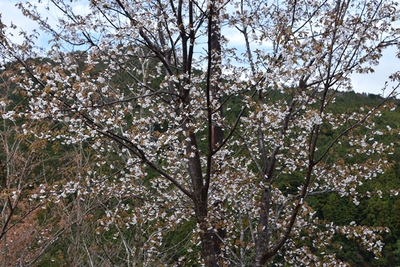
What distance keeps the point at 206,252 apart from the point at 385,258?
36.1 ft

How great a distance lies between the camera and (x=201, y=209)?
3.47 meters

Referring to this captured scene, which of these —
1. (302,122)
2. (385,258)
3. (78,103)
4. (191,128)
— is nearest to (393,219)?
(385,258)

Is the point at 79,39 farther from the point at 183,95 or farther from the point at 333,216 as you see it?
the point at 333,216

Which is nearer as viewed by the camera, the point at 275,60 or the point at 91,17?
the point at 275,60

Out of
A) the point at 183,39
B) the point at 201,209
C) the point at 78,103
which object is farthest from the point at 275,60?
the point at 78,103

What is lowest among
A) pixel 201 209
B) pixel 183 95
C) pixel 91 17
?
pixel 201 209

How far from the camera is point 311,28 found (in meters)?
3.69

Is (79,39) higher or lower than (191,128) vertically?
higher

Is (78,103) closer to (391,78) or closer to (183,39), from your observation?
(183,39)

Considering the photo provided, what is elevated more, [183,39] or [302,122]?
[302,122]

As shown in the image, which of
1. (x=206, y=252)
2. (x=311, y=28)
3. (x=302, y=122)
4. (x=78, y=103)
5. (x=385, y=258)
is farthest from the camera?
(x=385, y=258)

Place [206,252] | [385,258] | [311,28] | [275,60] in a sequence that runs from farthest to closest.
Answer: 1. [385,258]
2. [311,28]
3. [206,252]
4. [275,60]

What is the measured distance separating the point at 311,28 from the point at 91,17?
2.27 m

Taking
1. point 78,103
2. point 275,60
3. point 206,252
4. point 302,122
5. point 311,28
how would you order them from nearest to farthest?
point 275,60, point 78,103, point 206,252, point 311,28, point 302,122
